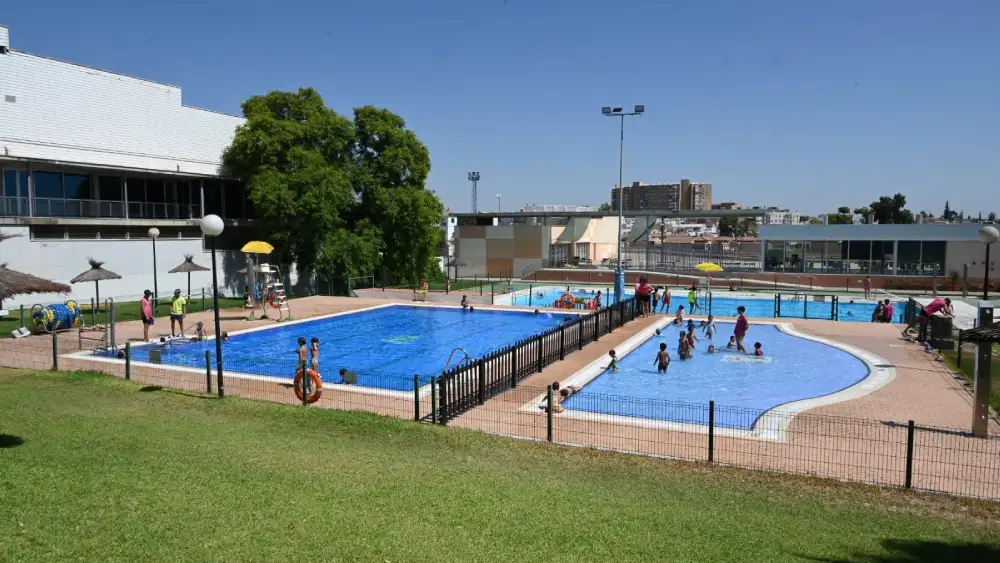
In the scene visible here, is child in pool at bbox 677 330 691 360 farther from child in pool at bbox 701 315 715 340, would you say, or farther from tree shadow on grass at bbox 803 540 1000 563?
tree shadow on grass at bbox 803 540 1000 563

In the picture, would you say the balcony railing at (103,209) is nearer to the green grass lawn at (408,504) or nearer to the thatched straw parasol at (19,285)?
the thatched straw parasol at (19,285)

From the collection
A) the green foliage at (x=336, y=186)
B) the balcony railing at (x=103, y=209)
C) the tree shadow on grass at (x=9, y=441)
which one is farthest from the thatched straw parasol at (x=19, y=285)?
the green foliage at (x=336, y=186)

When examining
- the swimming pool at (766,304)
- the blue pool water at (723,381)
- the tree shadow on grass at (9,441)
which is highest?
the tree shadow on grass at (9,441)

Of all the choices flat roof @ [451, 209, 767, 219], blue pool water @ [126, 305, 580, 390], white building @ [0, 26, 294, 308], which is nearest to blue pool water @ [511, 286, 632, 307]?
blue pool water @ [126, 305, 580, 390]

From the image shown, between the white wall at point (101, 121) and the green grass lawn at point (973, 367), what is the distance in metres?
34.4

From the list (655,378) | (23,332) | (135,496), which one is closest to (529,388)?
(655,378)

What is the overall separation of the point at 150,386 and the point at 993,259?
47.5m

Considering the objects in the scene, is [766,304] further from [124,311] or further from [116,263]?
[116,263]

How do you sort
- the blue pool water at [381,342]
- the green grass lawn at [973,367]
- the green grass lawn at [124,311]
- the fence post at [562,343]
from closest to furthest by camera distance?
the green grass lawn at [973,367] → the blue pool water at [381,342] → the fence post at [562,343] → the green grass lawn at [124,311]

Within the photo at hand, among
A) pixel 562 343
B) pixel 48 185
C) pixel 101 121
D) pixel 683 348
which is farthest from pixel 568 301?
pixel 48 185

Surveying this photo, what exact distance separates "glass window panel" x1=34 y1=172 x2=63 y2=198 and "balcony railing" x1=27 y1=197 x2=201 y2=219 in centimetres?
72

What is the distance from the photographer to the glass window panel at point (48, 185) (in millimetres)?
30594

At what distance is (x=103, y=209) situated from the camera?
32969 mm

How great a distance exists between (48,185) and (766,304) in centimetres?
3751
